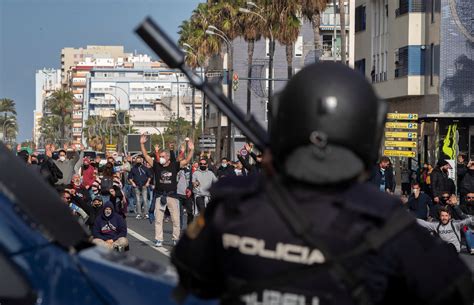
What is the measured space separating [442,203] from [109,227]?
8.41 meters

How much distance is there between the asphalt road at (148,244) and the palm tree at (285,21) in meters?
20.2

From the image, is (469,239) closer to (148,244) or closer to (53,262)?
(148,244)

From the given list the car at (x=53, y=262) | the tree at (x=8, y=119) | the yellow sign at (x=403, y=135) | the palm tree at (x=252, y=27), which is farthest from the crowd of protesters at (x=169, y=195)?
the tree at (x=8, y=119)

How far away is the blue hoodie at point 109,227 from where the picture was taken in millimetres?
17625

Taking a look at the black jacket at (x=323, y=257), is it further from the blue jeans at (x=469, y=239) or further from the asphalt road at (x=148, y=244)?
the blue jeans at (x=469, y=239)

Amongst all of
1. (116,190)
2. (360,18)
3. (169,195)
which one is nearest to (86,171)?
(116,190)

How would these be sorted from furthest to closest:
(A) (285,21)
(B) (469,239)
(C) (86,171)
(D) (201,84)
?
(A) (285,21)
(C) (86,171)
(B) (469,239)
(D) (201,84)

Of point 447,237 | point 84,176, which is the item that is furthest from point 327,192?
point 84,176

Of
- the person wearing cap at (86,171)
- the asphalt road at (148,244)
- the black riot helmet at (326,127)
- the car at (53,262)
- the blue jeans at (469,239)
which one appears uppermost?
the black riot helmet at (326,127)

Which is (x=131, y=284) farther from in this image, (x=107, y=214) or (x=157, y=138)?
(x=157, y=138)

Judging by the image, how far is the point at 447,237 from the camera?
21.0 m

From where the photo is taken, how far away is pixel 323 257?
9.42 feet

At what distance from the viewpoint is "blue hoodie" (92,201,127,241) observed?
1762 centimetres

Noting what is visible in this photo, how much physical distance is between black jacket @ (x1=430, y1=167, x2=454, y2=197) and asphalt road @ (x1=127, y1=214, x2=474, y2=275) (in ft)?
9.45
